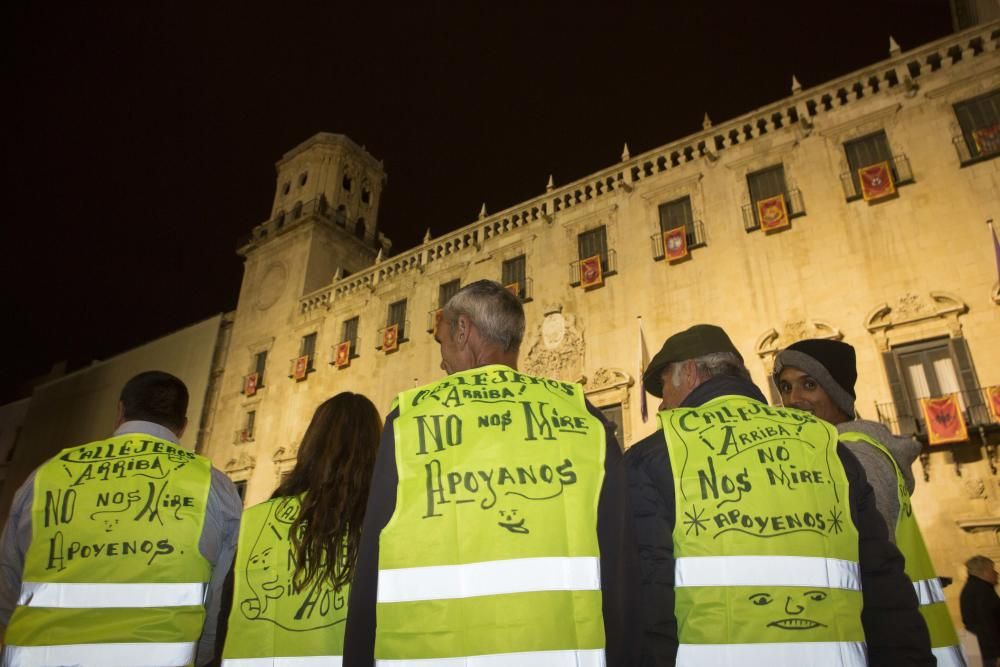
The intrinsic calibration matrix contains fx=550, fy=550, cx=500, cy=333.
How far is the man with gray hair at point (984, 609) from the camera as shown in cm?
639

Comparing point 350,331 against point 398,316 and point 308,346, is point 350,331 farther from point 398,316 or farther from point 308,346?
point 398,316

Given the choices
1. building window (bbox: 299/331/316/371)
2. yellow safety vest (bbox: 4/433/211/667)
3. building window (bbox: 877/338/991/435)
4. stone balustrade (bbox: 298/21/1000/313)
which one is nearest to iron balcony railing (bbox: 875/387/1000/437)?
building window (bbox: 877/338/991/435)

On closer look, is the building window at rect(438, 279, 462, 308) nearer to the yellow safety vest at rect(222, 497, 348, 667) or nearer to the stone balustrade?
the stone balustrade

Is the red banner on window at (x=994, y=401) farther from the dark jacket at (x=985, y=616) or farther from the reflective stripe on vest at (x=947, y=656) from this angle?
the reflective stripe on vest at (x=947, y=656)

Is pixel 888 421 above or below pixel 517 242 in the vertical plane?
below

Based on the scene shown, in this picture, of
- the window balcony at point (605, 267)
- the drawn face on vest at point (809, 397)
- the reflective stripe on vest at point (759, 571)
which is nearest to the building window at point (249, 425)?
the window balcony at point (605, 267)

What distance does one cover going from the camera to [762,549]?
6.77ft

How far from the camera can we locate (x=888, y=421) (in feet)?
34.3

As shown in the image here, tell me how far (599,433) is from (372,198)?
31.6 meters

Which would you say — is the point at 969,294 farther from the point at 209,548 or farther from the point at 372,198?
the point at 372,198

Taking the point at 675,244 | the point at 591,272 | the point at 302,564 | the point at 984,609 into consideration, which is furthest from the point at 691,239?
the point at 302,564

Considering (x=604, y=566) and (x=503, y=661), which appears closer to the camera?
(x=503, y=661)

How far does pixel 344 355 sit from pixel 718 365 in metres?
19.4

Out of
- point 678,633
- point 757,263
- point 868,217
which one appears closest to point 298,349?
point 757,263
